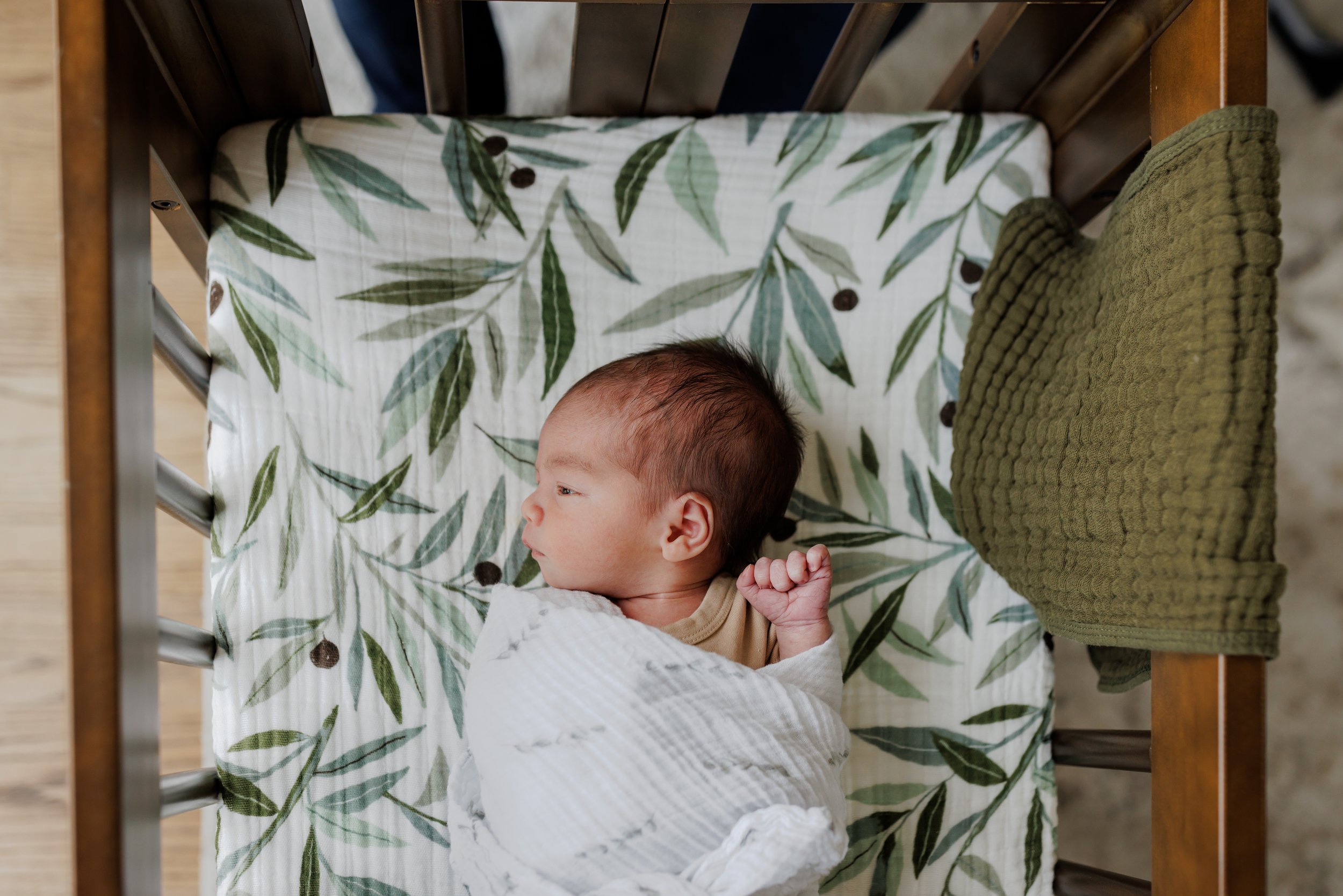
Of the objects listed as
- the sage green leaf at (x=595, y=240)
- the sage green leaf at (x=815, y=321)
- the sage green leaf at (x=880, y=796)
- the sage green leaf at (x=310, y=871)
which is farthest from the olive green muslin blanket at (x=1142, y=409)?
the sage green leaf at (x=310, y=871)

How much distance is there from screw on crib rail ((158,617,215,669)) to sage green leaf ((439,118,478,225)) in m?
0.47

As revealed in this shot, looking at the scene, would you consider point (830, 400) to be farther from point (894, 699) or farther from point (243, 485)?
point (243, 485)

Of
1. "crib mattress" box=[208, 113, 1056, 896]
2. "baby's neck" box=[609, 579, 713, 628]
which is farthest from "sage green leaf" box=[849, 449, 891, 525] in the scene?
"baby's neck" box=[609, 579, 713, 628]

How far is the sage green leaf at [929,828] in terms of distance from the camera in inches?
36.0

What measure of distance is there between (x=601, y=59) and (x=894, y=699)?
0.69 meters

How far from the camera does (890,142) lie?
3.18ft

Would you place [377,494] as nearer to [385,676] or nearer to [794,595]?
[385,676]

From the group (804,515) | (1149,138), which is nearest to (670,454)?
(804,515)

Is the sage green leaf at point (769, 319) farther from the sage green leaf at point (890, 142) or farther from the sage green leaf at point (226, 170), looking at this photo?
the sage green leaf at point (226, 170)

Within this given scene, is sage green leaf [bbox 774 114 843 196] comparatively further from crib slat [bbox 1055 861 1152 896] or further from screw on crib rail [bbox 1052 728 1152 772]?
crib slat [bbox 1055 861 1152 896]

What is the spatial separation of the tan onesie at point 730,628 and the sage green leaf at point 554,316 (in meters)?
0.27

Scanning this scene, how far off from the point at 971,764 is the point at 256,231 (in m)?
0.88

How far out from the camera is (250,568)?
88 cm

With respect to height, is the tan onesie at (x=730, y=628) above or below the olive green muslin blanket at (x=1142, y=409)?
below
